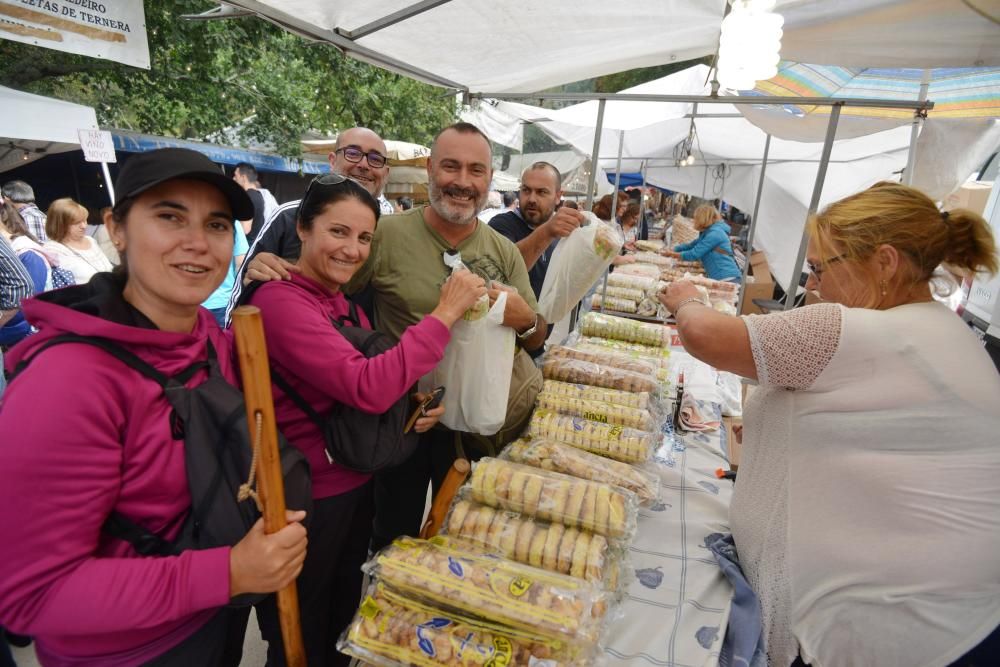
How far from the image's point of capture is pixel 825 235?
141 centimetres

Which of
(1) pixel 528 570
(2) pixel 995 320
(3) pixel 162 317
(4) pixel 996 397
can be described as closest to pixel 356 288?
(3) pixel 162 317

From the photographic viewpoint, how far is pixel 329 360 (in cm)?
131

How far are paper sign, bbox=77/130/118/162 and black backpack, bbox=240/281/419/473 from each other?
5.66 meters

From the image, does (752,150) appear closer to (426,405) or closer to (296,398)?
(426,405)

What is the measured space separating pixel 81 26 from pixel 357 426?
3.08 meters

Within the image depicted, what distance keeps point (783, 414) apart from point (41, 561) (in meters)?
1.74

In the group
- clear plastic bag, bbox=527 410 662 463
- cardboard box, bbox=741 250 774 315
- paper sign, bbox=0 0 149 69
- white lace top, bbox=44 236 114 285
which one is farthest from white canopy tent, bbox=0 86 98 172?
cardboard box, bbox=741 250 774 315

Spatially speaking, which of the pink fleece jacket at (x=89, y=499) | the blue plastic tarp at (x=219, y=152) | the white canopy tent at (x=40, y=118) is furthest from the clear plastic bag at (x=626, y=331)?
the white canopy tent at (x=40, y=118)

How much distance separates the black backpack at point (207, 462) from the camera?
100cm

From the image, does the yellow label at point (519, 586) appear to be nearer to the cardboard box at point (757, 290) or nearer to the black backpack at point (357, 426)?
the black backpack at point (357, 426)

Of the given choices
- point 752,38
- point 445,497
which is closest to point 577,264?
point 752,38

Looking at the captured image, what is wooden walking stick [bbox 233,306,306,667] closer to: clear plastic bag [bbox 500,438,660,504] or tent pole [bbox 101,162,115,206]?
clear plastic bag [bbox 500,438,660,504]

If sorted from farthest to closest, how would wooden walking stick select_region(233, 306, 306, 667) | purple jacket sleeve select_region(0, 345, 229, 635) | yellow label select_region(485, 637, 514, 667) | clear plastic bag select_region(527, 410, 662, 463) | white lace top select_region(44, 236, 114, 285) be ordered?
white lace top select_region(44, 236, 114, 285) → clear plastic bag select_region(527, 410, 662, 463) → yellow label select_region(485, 637, 514, 667) → wooden walking stick select_region(233, 306, 306, 667) → purple jacket sleeve select_region(0, 345, 229, 635)

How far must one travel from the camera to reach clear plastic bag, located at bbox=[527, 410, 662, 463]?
76.0 inches
